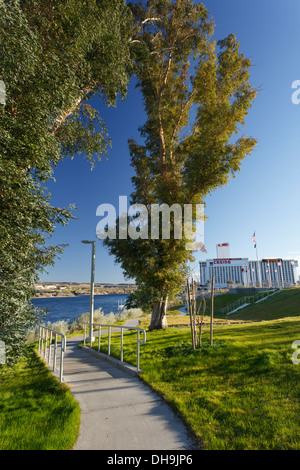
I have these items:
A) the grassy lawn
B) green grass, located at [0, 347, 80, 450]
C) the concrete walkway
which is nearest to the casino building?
the grassy lawn

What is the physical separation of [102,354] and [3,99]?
8.08 m

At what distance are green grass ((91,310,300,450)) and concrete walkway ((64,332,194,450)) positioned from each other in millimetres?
262

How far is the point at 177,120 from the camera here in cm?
1473

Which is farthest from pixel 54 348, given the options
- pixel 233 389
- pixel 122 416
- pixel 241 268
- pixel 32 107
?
pixel 241 268

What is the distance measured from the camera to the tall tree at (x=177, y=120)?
12.3 metres

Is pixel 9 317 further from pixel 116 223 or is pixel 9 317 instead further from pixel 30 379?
pixel 116 223

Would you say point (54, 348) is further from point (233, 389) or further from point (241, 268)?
point (241, 268)

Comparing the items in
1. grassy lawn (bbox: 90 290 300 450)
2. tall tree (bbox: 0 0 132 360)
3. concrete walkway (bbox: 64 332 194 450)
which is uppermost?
tall tree (bbox: 0 0 132 360)

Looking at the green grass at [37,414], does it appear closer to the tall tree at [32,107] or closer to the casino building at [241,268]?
the tall tree at [32,107]

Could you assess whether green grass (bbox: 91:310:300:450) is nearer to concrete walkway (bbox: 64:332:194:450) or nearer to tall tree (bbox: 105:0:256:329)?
concrete walkway (bbox: 64:332:194:450)

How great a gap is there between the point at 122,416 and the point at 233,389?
2.20 metres

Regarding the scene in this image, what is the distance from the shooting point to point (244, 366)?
5793mm

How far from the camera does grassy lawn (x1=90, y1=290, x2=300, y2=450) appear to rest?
3.24m

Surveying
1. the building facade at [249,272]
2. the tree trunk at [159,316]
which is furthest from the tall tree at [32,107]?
the building facade at [249,272]
